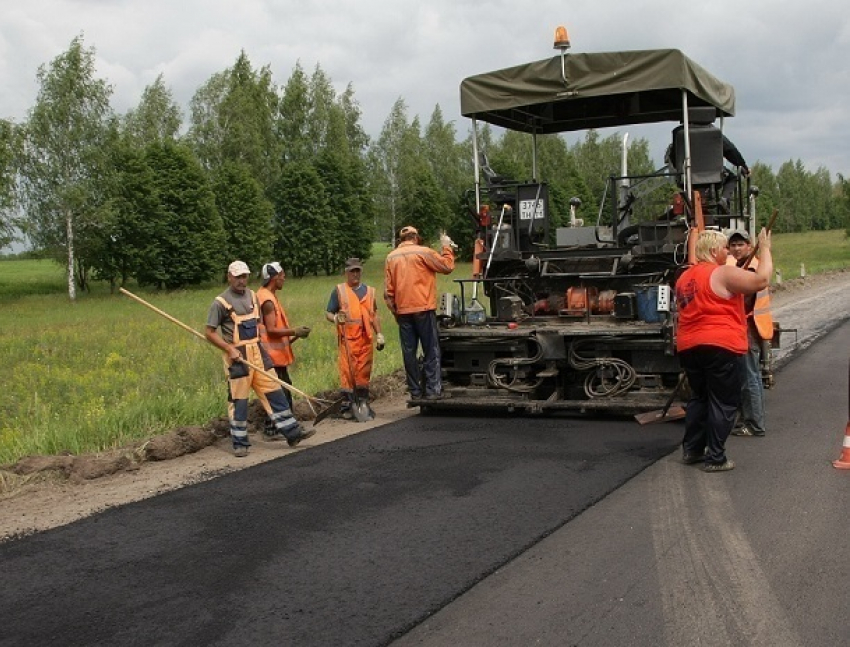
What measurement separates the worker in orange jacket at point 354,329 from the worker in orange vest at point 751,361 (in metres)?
3.45

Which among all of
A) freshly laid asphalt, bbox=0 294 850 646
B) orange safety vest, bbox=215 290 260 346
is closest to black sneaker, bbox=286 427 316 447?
freshly laid asphalt, bbox=0 294 850 646

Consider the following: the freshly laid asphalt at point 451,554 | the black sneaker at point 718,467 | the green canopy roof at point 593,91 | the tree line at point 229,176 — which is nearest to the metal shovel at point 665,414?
the freshly laid asphalt at point 451,554

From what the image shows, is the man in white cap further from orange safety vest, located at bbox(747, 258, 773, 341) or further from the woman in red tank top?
orange safety vest, located at bbox(747, 258, 773, 341)

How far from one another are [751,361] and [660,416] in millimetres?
917

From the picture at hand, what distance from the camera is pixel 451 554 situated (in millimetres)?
4758

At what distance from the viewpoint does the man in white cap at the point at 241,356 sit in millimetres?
7508

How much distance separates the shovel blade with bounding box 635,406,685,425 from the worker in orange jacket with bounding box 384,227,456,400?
1987 mm

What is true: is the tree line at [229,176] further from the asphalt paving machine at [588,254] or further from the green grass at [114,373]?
the asphalt paving machine at [588,254]

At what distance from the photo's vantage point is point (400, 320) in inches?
359

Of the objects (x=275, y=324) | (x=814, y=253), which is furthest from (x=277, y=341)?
(x=814, y=253)

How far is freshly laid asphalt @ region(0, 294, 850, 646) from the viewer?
3891 mm

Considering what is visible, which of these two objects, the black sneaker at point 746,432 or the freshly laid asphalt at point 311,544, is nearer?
the freshly laid asphalt at point 311,544

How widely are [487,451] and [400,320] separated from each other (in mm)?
2295

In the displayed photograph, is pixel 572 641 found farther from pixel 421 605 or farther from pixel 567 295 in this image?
pixel 567 295
